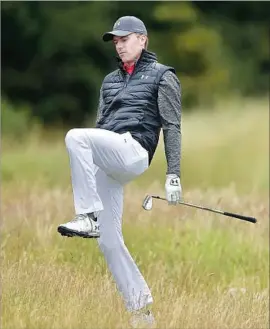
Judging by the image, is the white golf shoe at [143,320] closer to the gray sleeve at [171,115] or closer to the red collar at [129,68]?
the gray sleeve at [171,115]

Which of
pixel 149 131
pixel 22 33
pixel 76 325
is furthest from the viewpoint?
pixel 22 33

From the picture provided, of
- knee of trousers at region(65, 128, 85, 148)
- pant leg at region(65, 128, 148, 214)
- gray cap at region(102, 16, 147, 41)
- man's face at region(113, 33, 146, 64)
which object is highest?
gray cap at region(102, 16, 147, 41)

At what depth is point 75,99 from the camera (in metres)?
38.0

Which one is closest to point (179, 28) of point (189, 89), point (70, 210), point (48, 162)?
point (189, 89)

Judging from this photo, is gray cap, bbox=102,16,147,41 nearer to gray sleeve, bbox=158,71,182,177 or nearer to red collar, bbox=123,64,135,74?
red collar, bbox=123,64,135,74

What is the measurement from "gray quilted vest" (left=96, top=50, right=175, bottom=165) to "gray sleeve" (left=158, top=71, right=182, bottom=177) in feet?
0.19

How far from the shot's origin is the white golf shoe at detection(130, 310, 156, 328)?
732 centimetres

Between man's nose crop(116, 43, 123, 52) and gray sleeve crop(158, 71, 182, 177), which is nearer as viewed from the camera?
gray sleeve crop(158, 71, 182, 177)

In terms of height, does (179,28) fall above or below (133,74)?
above

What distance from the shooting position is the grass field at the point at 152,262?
757cm

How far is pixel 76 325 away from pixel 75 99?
1225 inches

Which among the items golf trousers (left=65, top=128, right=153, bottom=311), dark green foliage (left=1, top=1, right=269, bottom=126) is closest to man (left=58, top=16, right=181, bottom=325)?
golf trousers (left=65, top=128, right=153, bottom=311)

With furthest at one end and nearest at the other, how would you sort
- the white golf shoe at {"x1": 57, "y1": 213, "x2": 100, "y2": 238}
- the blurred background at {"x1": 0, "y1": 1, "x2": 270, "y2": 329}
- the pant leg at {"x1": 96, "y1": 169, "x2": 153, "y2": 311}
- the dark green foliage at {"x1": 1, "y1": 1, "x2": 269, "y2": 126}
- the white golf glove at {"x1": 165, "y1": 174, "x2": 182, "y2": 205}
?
the dark green foliage at {"x1": 1, "y1": 1, "x2": 269, "y2": 126}, the blurred background at {"x1": 0, "y1": 1, "x2": 270, "y2": 329}, the pant leg at {"x1": 96, "y1": 169, "x2": 153, "y2": 311}, the white golf glove at {"x1": 165, "y1": 174, "x2": 182, "y2": 205}, the white golf shoe at {"x1": 57, "y1": 213, "x2": 100, "y2": 238}

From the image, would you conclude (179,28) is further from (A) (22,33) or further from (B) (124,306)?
(B) (124,306)
